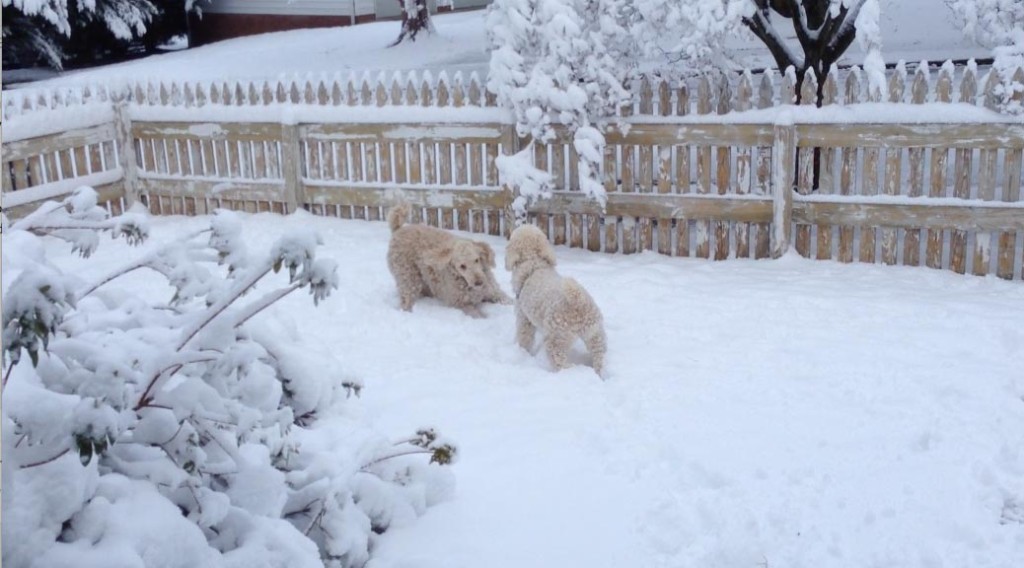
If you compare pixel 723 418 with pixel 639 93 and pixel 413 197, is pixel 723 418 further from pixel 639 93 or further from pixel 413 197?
pixel 413 197

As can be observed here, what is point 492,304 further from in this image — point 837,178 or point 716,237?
point 837,178

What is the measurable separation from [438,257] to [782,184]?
2.87 meters

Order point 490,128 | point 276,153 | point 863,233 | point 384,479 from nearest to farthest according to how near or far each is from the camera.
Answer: point 384,479, point 863,233, point 490,128, point 276,153

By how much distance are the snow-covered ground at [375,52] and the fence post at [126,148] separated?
8044mm

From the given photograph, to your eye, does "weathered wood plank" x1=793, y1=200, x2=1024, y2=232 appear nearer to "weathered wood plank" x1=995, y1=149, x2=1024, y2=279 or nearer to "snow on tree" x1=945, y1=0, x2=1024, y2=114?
"weathered wood plank" x1=995, y1=149, x2=1024, y2=279

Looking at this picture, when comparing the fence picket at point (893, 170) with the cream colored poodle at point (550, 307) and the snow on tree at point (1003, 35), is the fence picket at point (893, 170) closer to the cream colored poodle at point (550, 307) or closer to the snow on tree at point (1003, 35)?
the snow on tree at point (1003, 35)

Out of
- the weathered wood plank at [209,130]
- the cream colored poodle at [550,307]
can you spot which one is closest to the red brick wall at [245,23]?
the weathered wood plank at [209,130]

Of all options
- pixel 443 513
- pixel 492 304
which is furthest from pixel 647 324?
pixel 443 513

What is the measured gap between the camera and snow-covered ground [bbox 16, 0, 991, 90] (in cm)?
1884

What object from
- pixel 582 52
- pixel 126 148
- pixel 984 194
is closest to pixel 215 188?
pixel 126 148

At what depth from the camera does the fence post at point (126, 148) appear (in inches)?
405

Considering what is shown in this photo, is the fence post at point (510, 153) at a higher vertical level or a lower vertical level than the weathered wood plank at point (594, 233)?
higher

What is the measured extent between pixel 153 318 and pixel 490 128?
5917 mm

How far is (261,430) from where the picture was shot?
319 centimetres
